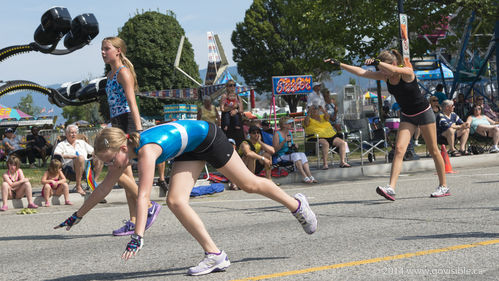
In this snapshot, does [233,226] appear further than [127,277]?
Yes

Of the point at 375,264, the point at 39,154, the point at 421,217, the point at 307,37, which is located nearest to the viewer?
the point at 375,264

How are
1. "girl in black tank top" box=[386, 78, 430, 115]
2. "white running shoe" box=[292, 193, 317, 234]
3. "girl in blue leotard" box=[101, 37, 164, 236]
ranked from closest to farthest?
"white running shoe" box=[292, 193, 317, 234], "girl in blue leotard" box=[101, 37, 164, 236], "girl in black tank top" box=[386, 78, 430, 115]

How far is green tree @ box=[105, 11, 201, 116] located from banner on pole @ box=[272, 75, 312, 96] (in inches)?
1252

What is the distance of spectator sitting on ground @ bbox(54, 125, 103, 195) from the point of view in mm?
11406

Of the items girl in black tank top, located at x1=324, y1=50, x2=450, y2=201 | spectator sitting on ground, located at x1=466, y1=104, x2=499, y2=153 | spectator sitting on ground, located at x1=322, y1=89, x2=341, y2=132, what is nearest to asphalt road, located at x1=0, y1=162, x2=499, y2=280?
girl in black tank top, located at x1=324, y1=50, x2=450, y2=201

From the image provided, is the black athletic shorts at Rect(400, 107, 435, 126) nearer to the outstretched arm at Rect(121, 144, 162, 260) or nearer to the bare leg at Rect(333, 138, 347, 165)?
the outstretched arm at Rect(121, 144, 162, 260)

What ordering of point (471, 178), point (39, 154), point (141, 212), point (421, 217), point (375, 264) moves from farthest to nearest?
point (39, 154), point (471, 178), point (421, 217), point (375, 264), point (141, 212)

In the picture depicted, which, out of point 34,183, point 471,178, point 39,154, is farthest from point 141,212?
point 39,154

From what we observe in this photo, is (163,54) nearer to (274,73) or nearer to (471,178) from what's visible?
(274,73)

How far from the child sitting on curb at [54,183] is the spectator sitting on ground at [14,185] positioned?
27cm

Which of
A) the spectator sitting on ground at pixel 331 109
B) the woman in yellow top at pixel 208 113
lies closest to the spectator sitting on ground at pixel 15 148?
the woman in yellow top at pixel 208 113

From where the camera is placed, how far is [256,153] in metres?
12.8

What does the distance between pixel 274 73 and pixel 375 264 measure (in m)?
54.8

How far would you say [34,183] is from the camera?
14.8 meters
